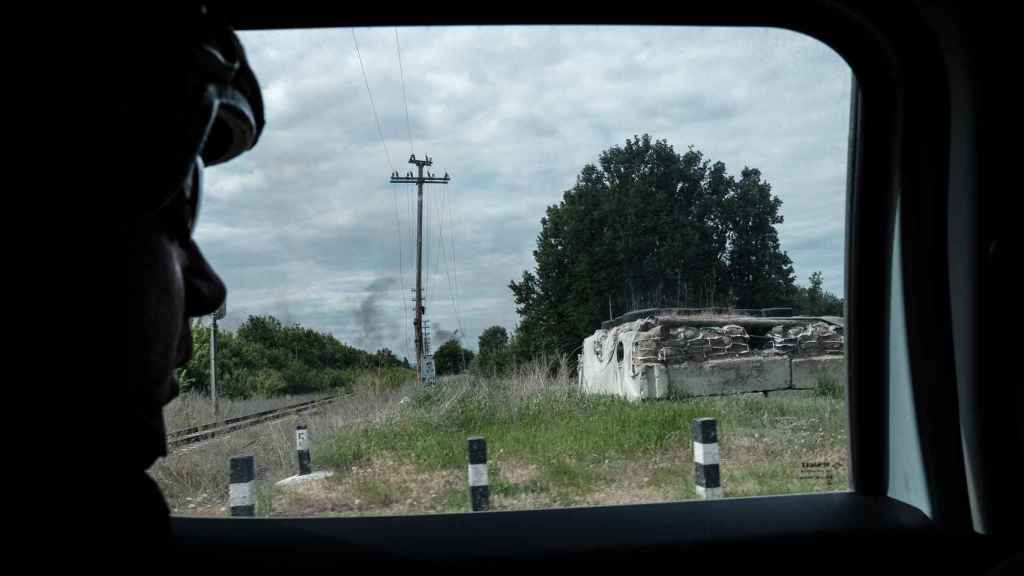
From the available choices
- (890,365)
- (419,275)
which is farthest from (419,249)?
(890,365)

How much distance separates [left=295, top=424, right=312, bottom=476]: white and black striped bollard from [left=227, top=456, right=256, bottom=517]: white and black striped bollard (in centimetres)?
15

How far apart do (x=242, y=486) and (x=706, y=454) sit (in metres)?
1.36

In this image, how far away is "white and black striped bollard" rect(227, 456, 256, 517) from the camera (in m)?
2.28

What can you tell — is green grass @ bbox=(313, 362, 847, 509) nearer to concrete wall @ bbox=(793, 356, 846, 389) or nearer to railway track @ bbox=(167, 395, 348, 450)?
concrete wall @ bbox=(793, 356, 846, 389)

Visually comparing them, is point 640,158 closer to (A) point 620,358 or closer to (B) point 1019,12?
(A) point 620,358

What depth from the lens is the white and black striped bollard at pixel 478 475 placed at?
2332 mm

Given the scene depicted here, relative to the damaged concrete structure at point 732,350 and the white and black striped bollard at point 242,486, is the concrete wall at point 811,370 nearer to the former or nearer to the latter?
the damaged concrete structure at point 732,350

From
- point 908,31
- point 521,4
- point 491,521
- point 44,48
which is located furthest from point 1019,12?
point 44,48

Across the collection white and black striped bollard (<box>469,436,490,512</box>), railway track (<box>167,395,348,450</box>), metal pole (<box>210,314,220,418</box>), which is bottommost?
white and black striped bollard (<box>469,436,490,512</box>)

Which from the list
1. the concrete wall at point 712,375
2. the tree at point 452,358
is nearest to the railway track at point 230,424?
the tree at point 452,358

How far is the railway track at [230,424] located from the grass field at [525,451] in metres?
0.03

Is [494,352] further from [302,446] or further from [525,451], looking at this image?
[302,446]

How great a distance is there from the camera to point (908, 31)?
2078 mm

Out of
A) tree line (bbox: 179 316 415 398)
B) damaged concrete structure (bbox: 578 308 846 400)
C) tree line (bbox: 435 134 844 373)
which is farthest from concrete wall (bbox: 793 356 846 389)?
tree line (bbox: 179 316 415 398)
